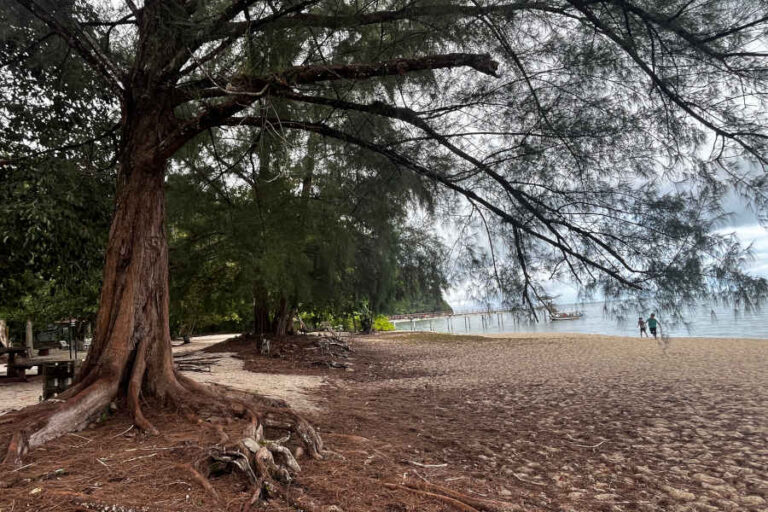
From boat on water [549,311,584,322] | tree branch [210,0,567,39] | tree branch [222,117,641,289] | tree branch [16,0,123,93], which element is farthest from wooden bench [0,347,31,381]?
boat on water [549,311,584,322]

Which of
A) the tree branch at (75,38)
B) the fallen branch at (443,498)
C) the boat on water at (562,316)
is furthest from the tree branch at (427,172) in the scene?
the fallen branch at (443,498)

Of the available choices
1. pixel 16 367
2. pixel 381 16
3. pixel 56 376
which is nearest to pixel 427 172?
pixel 381 16

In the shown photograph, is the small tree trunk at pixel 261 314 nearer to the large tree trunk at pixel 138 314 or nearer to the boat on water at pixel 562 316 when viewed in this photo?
the large tree trunk at pixel 138 314

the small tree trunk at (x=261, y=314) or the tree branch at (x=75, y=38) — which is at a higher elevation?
the tree branch at (x=75, y=38)

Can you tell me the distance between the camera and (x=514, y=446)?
4.07 meters

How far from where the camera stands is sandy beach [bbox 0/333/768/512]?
2635 millimetres

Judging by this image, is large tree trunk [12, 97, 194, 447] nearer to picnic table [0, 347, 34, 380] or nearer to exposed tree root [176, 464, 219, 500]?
exposed tree root [176, 464, 219, 500]

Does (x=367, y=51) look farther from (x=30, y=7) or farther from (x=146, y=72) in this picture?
(x=30, y=7)

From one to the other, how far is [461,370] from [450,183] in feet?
19.9

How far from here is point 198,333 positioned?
29.9 m

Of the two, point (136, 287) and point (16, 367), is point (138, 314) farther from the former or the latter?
point (16, 367)

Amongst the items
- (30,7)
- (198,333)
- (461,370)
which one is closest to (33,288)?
(30,7)

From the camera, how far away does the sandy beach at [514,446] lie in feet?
8.64

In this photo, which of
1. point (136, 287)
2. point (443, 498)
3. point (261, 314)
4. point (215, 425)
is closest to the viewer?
point (443, 498)
